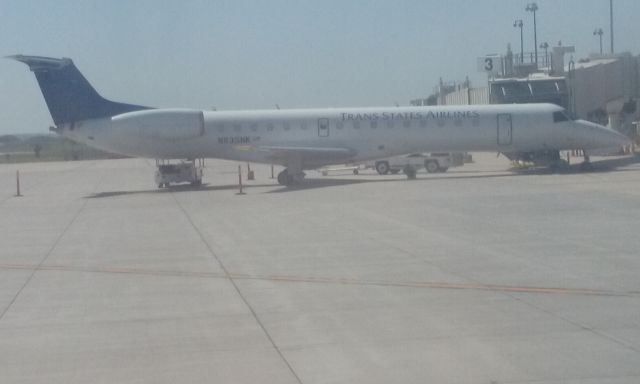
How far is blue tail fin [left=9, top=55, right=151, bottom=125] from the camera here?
1497 inches

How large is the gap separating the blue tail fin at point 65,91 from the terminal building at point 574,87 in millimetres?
22395

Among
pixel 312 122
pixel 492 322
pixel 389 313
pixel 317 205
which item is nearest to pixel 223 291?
pixel 389 313

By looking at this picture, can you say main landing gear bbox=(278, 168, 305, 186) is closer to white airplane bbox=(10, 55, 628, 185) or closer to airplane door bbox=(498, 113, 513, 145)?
white airplane bbox=(10, 55, 628, 185)

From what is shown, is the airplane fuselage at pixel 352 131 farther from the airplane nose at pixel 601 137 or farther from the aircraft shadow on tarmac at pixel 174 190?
the airplane nose at pixel 601 137

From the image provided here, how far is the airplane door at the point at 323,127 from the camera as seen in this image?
1542 inches

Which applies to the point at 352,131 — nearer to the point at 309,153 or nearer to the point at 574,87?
the point at 309,153

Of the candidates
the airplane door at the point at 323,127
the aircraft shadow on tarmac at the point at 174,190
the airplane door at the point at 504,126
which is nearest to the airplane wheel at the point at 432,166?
the airplane door at the point at 504,126

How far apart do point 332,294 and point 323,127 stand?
26.1m

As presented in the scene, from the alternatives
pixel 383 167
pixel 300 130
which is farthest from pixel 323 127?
pixel 383 167

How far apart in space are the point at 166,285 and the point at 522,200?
590 inches

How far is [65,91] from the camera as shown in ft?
125

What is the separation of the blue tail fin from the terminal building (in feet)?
73.5

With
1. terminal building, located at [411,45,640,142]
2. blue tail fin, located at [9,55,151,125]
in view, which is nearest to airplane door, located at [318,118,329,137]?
blue tail fin, located at [9,55,151,125]

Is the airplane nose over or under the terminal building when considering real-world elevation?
under
